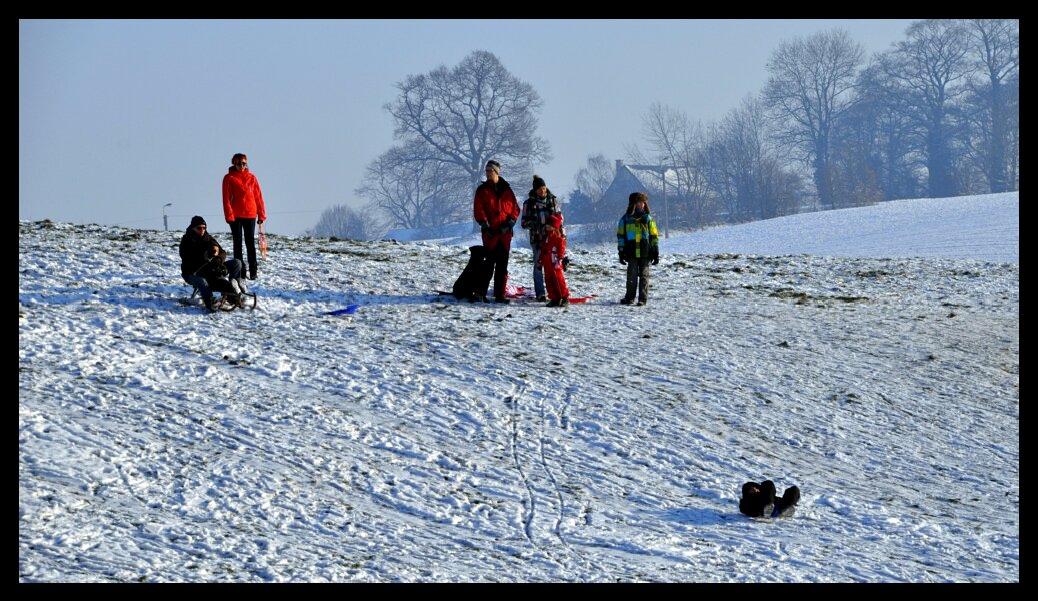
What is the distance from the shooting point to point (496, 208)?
14.0m

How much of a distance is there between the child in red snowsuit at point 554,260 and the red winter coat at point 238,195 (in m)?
3.61

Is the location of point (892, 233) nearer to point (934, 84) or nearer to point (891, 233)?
point (891, 233)

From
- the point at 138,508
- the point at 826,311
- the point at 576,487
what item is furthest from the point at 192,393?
the point at 826,311

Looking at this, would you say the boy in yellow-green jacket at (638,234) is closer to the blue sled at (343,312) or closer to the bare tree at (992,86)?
the blue sled at (343,312)

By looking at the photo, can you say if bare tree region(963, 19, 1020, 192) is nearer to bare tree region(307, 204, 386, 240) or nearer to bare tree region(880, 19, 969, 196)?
bare tree region(880, 19, 969, 196)

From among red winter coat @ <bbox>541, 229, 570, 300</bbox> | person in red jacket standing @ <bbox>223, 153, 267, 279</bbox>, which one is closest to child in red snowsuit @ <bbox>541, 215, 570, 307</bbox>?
red winter coat @ <bbox>541, 229, 570, 300</bbox>

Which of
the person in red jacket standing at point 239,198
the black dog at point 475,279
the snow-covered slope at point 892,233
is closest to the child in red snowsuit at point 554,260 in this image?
the black dog at point 475,279

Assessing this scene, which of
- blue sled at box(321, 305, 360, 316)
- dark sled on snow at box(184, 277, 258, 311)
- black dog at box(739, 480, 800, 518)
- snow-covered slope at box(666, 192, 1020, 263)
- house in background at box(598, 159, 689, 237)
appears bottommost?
black dog at box(739, 480, 800, 518)

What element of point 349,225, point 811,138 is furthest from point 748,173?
point 349,225

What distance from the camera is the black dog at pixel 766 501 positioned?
7.96m

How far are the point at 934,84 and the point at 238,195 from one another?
6477 centimetres

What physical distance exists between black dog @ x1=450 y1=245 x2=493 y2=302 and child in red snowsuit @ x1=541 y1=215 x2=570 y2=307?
29.6 inches

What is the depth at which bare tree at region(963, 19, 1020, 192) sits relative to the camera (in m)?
67.9
